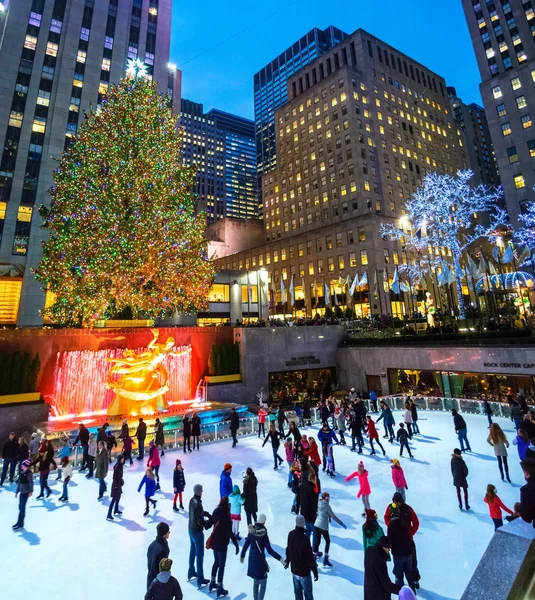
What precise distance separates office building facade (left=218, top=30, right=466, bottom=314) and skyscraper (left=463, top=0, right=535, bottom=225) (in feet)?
54.7

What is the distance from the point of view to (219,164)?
157375mm

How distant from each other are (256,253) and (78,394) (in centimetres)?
5949

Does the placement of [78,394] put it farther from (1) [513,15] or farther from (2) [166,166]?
(1) [513,15]

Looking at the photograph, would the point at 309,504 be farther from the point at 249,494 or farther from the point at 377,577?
the point at 377,577

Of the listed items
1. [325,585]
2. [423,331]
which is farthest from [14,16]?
[325,585]

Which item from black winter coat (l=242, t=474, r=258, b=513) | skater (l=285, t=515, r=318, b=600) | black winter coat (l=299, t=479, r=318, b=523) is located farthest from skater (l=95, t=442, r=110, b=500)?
skater (l=285, t=515, r=318, b=600)

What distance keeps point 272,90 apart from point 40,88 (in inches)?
6157

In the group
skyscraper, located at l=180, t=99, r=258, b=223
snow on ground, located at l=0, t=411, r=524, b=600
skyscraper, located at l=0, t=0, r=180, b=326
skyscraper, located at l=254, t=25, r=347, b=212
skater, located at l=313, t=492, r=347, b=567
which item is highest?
skyscraper, located at l=254, t=25, r=347, b=212

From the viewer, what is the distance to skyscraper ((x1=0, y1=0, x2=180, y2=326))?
124ft

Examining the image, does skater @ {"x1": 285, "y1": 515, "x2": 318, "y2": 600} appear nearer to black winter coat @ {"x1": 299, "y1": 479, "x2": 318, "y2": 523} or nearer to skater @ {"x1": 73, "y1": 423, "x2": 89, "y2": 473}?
black winter coat @ {"x1": 299, "y1": 479, "x2": 318, "y2": 523}

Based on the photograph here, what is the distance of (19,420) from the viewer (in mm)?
17672

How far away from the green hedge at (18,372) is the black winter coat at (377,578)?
19.6 m

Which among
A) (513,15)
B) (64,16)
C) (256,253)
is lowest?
(256,253)

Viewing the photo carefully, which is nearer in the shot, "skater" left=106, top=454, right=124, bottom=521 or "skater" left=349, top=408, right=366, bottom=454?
"skater" left=106, top=454, right=124, bottom=521
